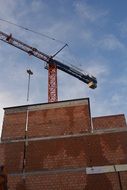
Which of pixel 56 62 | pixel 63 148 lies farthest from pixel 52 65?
pixel 63 148

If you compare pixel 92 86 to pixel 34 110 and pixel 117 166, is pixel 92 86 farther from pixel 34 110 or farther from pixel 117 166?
pixel 117 166

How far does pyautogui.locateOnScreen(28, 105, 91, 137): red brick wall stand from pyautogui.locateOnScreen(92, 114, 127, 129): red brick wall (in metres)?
0.61

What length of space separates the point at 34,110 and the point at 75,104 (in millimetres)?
3109

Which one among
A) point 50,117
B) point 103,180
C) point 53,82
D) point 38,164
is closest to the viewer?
point 103,180

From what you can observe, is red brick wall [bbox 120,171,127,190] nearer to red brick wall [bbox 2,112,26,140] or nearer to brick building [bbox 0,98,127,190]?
brick building [bbox 0,98,127,190]

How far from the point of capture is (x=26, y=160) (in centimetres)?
1823

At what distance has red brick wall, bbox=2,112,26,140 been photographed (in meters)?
19.5

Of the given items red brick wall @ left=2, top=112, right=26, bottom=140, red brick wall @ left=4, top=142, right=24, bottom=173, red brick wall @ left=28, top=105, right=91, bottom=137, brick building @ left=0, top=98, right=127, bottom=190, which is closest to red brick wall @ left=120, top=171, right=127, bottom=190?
brick building @ left=0, top=98, right=127, bottom=190

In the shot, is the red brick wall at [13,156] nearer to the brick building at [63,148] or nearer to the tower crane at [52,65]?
the brick building at [63,148]

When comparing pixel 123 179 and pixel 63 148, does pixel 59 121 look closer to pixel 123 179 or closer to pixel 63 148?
pixel 63 148

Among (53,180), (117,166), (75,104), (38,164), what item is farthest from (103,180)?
(75,104)

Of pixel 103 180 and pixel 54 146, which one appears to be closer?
pixel 103 180

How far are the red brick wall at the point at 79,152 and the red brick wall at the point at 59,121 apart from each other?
2.41 feet

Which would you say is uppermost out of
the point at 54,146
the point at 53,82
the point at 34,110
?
the point at 53,82
